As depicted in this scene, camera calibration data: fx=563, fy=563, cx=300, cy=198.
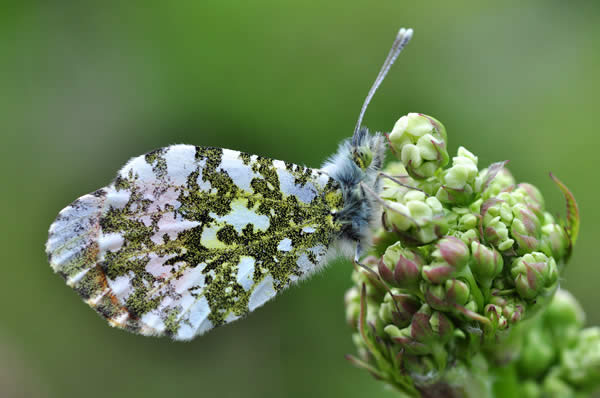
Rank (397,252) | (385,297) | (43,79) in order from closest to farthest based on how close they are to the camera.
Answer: (397,252) → (385,297) → (43,79)

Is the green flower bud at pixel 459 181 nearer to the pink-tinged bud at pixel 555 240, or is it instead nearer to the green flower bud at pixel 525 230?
the green flower bud at pixel 525 230

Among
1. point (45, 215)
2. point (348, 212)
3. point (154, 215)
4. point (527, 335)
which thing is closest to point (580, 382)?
point (527, 335)

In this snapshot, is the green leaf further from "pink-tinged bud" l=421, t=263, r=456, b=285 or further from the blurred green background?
the blurred green background

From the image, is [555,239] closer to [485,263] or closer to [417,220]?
[485,263]

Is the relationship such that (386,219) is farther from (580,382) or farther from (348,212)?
(580,382)

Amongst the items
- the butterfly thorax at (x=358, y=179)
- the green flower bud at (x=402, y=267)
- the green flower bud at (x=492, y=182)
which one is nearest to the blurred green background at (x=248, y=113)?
the butterfly thorax at (x=358, y=179)

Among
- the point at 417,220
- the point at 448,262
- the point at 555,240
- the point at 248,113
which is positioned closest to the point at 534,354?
the point at 555,240
